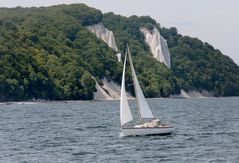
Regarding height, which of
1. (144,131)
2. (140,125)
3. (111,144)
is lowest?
(111,144)

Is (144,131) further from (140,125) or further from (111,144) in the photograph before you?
(111,144)

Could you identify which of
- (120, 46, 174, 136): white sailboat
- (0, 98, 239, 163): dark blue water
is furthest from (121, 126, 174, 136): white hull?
(0, 98, 239, 163): dark blue water

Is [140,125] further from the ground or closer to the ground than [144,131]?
further from the ground

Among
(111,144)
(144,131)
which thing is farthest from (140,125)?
(111,144)

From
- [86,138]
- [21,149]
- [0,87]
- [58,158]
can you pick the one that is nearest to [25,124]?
[86,138]

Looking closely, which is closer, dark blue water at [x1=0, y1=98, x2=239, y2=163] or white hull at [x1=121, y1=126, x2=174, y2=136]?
dark blue water at [x1=0, y1=98, x2=239, y2=163]

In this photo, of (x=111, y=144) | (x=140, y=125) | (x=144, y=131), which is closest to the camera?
(x=111, y=144)

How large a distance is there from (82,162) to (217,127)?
45.8 m

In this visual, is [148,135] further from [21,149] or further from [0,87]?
[0,87]

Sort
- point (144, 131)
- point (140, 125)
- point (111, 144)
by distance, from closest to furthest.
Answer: point (111, 144), point (144, 131), point (140, 125)

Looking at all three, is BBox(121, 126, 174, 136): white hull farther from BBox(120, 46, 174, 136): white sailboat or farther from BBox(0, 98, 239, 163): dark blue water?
BBox(0, 98, 239, 163): dark blue water

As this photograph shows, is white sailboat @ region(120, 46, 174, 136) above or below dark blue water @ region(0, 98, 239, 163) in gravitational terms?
above

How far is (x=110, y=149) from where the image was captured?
69.6 m

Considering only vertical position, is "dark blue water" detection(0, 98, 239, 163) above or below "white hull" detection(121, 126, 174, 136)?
below
